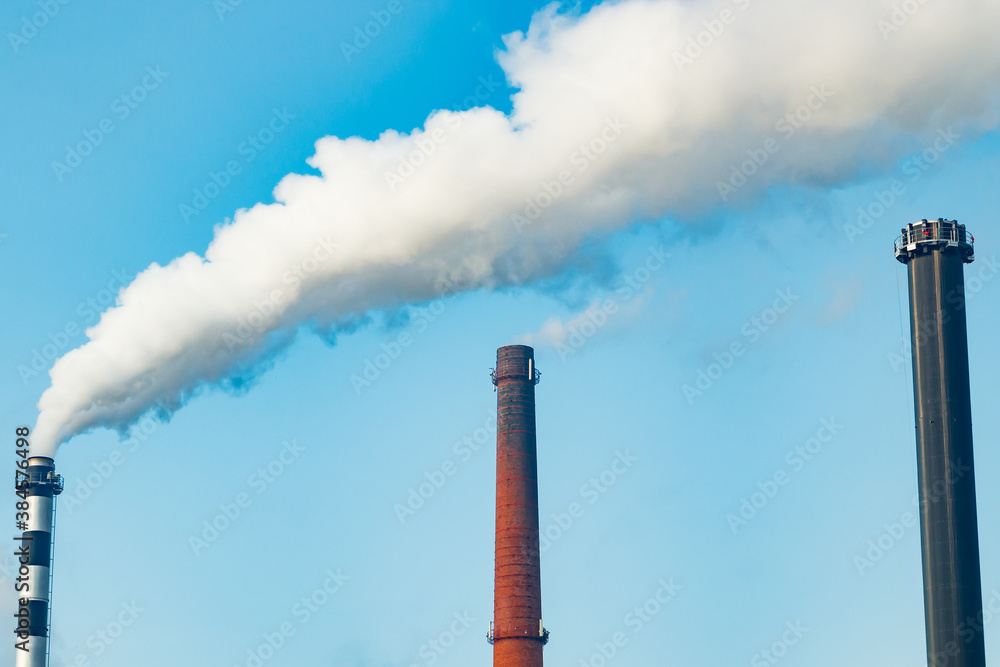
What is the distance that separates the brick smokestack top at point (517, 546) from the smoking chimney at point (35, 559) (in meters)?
14.2

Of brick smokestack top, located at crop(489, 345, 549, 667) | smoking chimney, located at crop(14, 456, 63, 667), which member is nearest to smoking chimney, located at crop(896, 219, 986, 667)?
brick smokestack top, located at crop(489, 345, 549, 667)

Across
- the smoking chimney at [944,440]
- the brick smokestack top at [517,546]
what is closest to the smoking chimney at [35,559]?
the brick smokestack top at [517,546]

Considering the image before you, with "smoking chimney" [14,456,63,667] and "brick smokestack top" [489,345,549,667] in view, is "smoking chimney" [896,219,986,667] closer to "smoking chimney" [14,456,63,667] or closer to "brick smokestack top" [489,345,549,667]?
"brick smokestack top" [489,345,549,667]

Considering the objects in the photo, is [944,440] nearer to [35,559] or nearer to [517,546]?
[517,546]

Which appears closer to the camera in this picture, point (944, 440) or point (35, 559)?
point (944, 440)

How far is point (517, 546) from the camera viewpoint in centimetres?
4788

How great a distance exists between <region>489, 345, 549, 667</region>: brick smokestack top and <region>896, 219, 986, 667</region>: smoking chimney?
13.4 metres

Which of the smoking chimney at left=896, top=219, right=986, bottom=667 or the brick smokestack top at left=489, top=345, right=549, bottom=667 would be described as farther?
the brick smokestack top at left=489, top=345, right=549, bottom=667

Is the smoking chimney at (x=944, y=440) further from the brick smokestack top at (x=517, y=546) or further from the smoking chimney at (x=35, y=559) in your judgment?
the smoking chimney at (x=35, y=559)

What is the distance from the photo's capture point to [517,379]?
49875 mm

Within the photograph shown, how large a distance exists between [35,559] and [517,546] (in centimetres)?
1515

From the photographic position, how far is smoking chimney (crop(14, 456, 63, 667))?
150 ft

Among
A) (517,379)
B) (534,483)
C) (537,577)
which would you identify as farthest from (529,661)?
(517,379)

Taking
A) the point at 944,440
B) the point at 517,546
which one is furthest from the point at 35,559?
the point at 944,440
